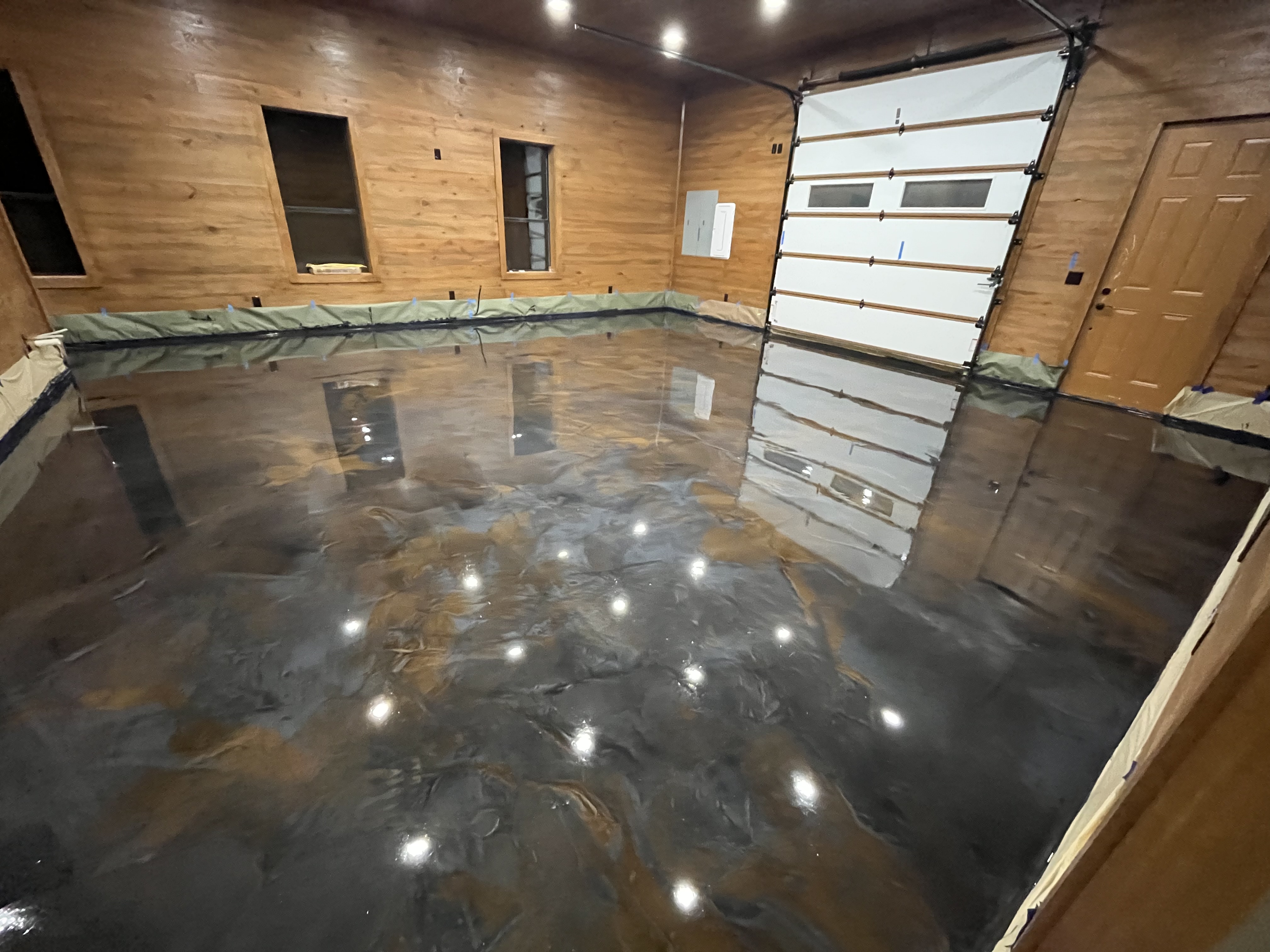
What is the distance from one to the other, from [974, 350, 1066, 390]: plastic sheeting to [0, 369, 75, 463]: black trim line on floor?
804cm

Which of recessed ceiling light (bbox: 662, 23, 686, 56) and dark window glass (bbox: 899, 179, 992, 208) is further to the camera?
recessed ceiling light (bbox: 662, 23, 686, 56)

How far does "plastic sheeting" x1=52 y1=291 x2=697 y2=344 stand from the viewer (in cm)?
545

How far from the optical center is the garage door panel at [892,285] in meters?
5.77

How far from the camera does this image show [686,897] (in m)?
1.20

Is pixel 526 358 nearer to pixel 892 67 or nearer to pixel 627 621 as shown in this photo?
pixel 627 621

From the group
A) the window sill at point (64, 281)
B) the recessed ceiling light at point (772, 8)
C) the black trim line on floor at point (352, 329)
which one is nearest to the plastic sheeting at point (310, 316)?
the black trim line on floor at point (352, 329)

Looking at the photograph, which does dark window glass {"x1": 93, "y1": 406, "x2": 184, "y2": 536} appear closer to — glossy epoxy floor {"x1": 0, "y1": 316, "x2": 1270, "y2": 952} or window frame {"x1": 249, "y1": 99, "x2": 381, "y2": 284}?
glossy epoxy floor {"x1": 0, "y1": 316, "x2": 1270, "y2": 952}

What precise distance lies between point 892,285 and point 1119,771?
6301 millimetres

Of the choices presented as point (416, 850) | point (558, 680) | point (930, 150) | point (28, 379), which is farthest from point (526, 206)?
point (416, 850)

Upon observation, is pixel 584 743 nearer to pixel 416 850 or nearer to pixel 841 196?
pixel 416 850

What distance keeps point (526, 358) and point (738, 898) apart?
519cm

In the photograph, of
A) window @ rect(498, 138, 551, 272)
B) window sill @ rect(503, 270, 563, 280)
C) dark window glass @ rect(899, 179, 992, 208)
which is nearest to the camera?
dark window glass @ rect(899, 179, 992, 208)

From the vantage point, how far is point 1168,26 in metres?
4.21

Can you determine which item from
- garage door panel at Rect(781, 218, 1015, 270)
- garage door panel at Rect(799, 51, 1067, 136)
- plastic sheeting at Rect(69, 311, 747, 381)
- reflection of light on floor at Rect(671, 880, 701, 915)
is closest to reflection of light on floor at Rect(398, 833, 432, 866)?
reflection of light on floor at Rect(671, 880, 701, 915)
